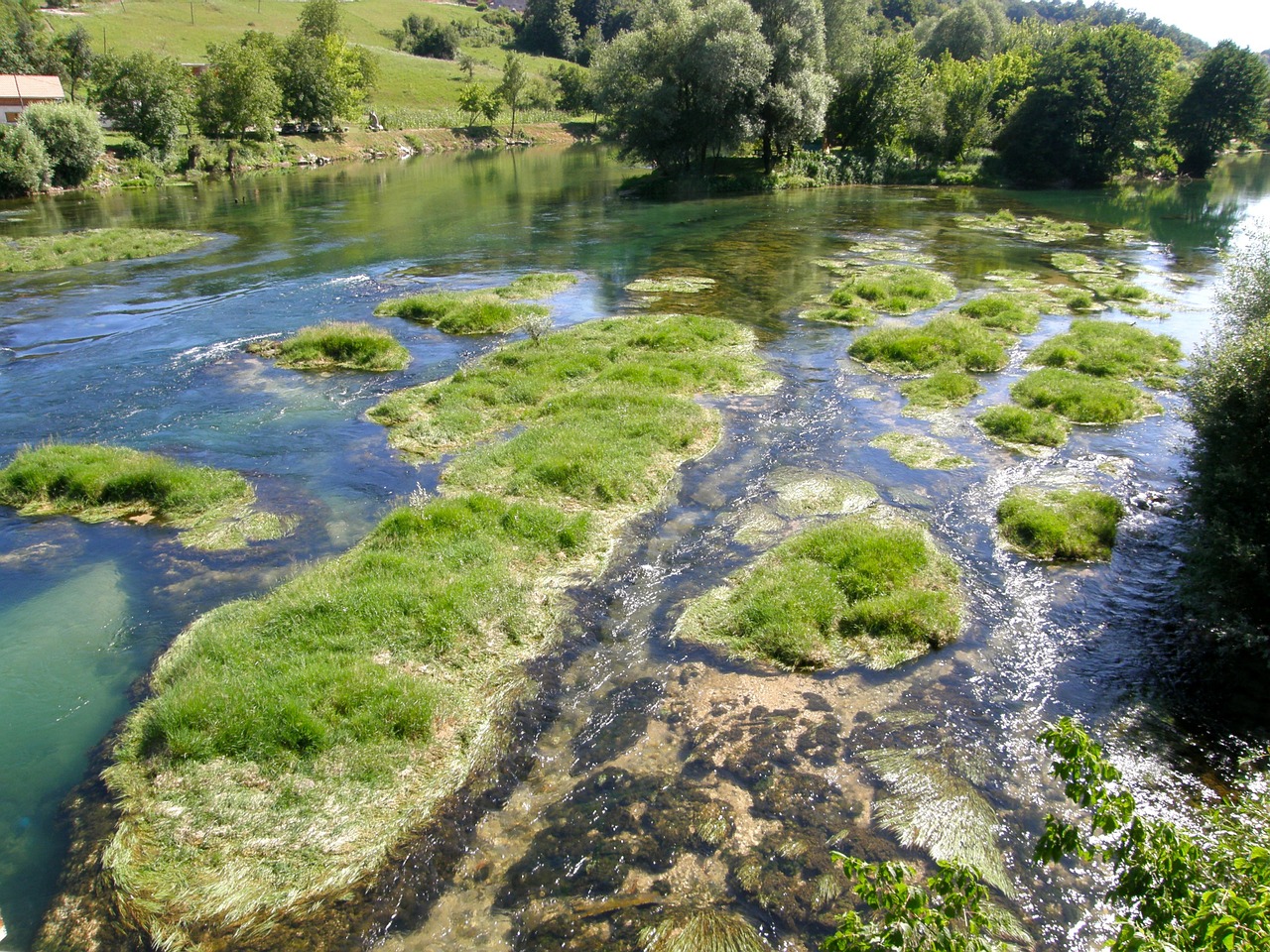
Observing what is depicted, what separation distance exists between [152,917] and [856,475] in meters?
14.1

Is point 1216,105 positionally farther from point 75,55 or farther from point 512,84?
point 75,55

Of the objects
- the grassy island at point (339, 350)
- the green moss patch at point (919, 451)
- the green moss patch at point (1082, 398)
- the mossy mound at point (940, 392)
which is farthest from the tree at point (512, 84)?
the green moss patch at point (919, 451)

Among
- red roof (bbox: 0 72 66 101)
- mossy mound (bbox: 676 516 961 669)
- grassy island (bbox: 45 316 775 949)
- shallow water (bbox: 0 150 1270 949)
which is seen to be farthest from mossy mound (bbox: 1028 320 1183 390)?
red roof (bbox: 0 72 66 101)

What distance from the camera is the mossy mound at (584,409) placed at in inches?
627

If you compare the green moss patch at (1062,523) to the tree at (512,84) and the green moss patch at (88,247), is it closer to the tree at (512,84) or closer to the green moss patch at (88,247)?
the green moss patch at (88,247)

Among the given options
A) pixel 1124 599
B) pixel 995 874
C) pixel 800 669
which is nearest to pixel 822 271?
pixel 1124 599

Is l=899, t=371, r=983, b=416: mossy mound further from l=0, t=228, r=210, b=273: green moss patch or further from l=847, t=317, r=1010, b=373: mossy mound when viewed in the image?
l=0, t=228, r=210, b=273: green moss patch

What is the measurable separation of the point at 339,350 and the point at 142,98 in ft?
264

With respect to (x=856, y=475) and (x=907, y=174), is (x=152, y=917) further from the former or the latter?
(x=907, y=174)

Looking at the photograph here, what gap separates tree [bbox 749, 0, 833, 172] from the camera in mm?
62000

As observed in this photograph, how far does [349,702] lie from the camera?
379 inches

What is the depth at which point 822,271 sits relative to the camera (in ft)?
119

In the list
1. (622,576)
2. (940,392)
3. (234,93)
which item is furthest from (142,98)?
(622,576)

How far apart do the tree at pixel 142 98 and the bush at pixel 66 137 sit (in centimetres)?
1263
